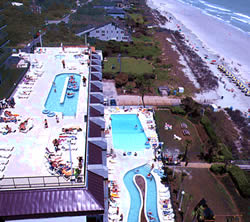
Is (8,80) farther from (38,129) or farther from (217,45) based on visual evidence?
(217,45)

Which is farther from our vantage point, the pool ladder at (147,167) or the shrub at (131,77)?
the shrub at (131,77)

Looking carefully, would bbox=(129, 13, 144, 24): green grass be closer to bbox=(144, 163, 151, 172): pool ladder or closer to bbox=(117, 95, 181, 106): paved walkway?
bbox=(117, 95, 181, 106): paved walkway

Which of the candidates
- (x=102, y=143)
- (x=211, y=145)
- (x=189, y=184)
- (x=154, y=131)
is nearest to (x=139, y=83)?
(x=154, y=131)

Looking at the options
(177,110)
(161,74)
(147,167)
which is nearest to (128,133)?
(147,167)

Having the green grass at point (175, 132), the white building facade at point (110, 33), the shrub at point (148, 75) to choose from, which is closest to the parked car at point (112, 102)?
the green grass at point (175, 132)

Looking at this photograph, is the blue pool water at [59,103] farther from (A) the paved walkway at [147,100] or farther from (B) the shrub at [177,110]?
(B) the shrub at [177,110]

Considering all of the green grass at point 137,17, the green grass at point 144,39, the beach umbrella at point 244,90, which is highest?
the green grass at point 137,17
